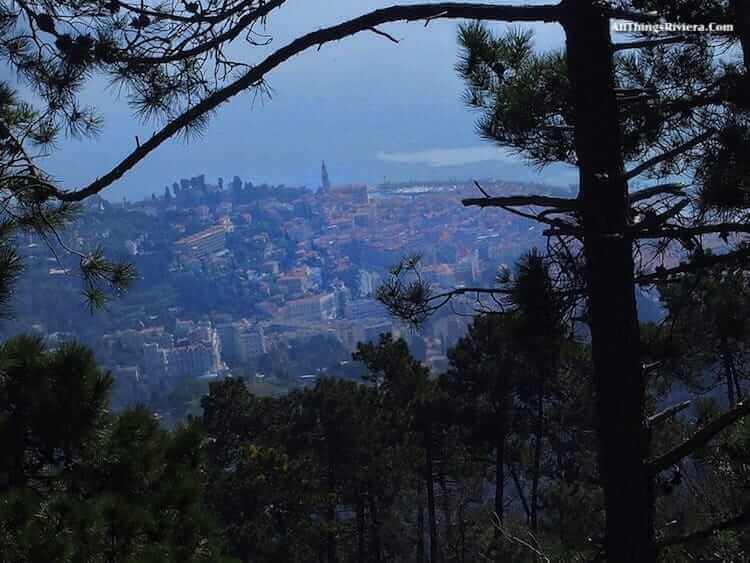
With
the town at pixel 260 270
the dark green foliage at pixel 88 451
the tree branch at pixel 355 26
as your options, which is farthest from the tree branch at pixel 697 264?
the town at pixel 260 270

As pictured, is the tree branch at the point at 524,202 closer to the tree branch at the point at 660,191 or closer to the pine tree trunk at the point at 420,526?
the tree branch at the point at 660,191

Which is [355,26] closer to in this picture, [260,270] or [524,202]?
[524,202]

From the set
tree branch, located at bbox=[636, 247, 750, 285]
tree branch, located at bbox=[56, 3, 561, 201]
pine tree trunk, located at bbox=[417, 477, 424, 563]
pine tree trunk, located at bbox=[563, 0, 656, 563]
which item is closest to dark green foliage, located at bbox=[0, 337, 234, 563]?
tree branch, located at bbox=[56, 3, 561, 201]

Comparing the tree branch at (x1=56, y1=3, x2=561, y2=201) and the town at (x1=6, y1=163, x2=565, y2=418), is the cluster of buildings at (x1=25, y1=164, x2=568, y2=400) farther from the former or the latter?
the tree branch at (x1=56, y1=3, x2=561, y2=201)

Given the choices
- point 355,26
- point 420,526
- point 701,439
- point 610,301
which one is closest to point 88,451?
point 355,26

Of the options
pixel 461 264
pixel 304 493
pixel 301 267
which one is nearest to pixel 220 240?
pixel 301 267
